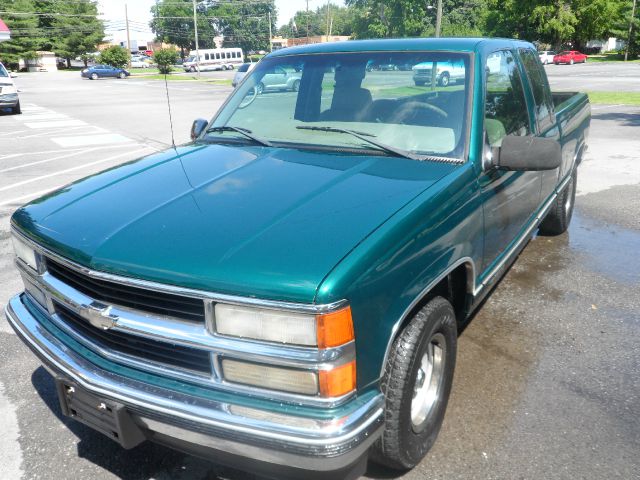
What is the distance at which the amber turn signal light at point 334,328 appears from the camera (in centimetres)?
191

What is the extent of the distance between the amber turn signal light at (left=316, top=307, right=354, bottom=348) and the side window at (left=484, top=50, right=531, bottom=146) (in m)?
1.72

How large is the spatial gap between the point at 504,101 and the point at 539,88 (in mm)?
1124

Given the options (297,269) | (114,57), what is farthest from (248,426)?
(114,57)

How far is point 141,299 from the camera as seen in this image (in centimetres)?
217

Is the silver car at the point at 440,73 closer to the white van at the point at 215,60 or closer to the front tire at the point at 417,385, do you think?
the front tire at the point at 417,385

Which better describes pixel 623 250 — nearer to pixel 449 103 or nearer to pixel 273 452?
pixel 449 103

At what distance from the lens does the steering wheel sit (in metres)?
3.24

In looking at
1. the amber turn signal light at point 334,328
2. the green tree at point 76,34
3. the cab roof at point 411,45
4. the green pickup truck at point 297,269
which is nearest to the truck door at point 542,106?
the cab roof at point 411,45

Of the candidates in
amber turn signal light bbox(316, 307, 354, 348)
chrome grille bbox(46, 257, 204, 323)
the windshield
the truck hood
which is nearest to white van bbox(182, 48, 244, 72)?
the windshield

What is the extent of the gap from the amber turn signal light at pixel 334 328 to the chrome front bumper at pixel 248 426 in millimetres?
256

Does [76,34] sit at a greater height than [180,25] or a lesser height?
lesser

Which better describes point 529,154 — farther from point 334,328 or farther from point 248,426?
point 248,426

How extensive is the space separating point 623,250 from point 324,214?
4.28 metres

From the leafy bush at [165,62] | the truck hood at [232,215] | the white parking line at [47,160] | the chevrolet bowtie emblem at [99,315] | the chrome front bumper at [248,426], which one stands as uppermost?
the leafy bush at [165,62]
